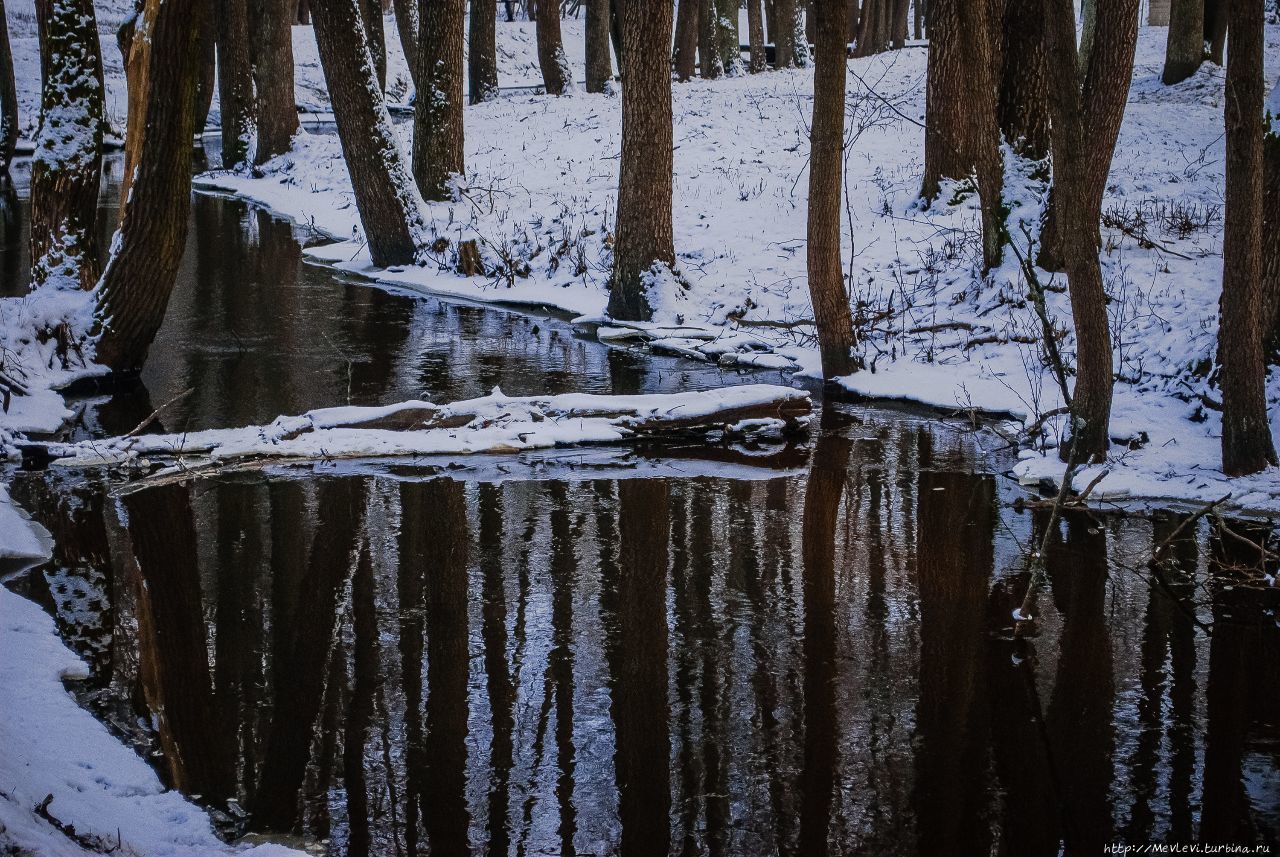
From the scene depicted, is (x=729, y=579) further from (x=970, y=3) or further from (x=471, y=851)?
(x=970, y=3)

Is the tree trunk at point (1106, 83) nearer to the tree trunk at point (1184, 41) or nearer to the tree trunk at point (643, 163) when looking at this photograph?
the tree trunk at point (643, 163)

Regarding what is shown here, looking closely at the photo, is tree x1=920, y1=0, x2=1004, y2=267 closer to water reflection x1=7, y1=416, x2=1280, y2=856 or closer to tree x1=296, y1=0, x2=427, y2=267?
water reflection x1=7, y1=416, x2=1280, y2=856

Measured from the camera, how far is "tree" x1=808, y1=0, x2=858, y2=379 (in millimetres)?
10445

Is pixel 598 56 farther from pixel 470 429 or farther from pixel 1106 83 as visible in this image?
pixel 470 429

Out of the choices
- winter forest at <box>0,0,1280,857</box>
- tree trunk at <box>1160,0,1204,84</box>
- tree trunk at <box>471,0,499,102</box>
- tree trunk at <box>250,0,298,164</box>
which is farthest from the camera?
tree trunk at <box>471,0,499,102</box>

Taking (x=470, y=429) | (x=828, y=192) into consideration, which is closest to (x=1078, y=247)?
(x=828, y=192)

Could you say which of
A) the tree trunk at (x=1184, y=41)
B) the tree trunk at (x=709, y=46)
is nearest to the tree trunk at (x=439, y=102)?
the tree trunk at (x=1184, y=41)

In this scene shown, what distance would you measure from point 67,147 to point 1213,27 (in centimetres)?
2177

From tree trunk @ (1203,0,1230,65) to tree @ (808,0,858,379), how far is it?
15485 millimetres

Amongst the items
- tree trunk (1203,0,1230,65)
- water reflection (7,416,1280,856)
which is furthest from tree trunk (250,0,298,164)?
water reflection (7,416,1280,856)

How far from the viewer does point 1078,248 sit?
8539mm

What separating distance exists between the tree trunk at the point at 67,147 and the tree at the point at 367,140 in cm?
497

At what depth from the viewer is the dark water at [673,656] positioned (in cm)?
470

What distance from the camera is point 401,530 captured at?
7.82 m
